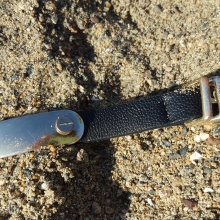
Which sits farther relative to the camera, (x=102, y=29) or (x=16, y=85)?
(x=102, y=29)

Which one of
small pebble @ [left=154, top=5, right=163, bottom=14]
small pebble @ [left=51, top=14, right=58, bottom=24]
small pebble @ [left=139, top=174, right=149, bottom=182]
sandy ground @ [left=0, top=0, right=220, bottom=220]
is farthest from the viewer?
small pebble @ [left=154, top=5, right=163, bottom=14]

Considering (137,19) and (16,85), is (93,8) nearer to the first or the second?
(137,19)

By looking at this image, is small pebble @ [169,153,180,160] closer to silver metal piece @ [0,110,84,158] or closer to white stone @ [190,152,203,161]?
white stone @ [190,152,203,161]

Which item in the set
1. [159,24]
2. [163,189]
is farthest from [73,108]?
[159,24]

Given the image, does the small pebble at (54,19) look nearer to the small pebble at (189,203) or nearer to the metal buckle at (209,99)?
the metal buckle at (209,99)

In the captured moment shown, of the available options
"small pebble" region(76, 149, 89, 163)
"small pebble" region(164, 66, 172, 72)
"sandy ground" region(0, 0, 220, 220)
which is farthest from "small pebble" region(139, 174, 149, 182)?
"small pebble" region(164, 66, 172, 72)

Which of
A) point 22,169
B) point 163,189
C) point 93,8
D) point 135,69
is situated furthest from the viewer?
point 93,8
